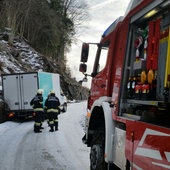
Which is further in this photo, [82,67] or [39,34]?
[39,34]

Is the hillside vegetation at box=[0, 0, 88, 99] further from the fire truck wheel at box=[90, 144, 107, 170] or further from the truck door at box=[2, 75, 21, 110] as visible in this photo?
the fire truck wheel at box=[90, 144, 107, 170]

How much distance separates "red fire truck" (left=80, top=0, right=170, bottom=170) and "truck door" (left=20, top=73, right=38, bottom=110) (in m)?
8.88

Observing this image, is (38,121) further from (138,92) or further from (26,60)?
(26,60)

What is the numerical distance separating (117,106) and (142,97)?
0.56 metres

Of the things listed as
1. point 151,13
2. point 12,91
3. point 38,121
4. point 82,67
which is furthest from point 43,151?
point 12,91

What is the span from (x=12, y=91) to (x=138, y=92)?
11190mm

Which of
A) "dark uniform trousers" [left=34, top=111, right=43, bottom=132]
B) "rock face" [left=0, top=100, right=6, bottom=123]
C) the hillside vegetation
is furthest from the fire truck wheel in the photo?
the hillside vegetation

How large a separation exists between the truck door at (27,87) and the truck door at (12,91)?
26 cm

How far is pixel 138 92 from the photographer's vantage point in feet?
10.3

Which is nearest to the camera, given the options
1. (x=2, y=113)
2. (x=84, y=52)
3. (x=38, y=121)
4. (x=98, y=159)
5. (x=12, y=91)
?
(x=98, y=159)

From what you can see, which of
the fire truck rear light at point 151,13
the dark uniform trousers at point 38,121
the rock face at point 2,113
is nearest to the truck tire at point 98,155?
the fire truck rear light at point 151,13

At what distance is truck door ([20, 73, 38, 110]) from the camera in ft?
→ 42.3

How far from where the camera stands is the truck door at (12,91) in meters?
13.1

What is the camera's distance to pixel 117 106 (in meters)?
3.49
